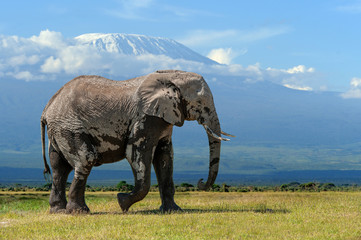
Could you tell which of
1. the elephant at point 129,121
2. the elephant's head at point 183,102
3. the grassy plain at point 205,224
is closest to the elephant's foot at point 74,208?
the elephant at point 129,121

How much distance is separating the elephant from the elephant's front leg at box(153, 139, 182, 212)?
207mm

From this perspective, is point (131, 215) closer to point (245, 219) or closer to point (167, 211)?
point (167, 211)

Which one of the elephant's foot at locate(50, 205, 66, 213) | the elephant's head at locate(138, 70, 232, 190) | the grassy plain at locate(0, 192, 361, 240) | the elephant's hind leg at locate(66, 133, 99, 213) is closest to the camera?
the grassy plain at locate(0, 192, 361, 240)

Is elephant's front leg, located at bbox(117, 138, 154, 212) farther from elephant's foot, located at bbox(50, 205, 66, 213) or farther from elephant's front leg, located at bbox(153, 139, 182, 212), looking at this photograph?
elephant's foot, located at bbox(50, 205, 66, 213)

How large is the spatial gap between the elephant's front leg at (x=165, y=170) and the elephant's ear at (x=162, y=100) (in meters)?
1.20

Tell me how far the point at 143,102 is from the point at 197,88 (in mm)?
1741

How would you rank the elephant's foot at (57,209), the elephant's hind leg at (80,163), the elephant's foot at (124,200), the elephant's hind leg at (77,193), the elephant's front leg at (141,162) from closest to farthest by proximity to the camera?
1. the elephant's front leg at (141,162)
2. the elephant's hind leg at (80,163)
3. the elephant's foot at (124,200)
4. the elephant's hind leg at (77,193)
5. the elephant's foot at (57,209)

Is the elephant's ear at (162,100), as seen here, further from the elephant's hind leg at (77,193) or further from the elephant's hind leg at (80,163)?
the elephant's hind leg at (77,193)

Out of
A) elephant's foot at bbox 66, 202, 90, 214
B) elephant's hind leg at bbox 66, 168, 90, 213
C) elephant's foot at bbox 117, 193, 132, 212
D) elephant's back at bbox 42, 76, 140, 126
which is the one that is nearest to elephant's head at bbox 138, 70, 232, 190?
elephant's back at bbox 42, 76, 140, 126

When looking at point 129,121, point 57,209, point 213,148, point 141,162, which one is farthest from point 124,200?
point 213,148

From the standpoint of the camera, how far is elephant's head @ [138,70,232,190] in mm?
16984

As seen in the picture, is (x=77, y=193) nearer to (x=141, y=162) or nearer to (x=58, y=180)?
(x=58, y=180)

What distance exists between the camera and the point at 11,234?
46.4 ft

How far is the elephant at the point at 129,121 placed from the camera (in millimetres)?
16969
